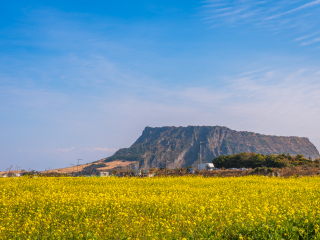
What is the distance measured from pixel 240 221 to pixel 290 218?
1322 millimetres

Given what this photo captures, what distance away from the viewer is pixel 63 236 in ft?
19.4

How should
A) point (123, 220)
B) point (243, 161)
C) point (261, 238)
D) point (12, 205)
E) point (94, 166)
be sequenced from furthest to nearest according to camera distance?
point (94, 166) → point (243, 161) → point (12, 205) → point (123, 220) → point (261, 238)

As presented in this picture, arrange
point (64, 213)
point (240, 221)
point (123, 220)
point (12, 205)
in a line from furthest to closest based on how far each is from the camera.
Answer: point (12, 205) → point (64, 213) → point (123, 220) → point (240, 221)

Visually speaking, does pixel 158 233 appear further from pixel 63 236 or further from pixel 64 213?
pixel 64 213

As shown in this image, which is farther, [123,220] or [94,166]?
[94,166]

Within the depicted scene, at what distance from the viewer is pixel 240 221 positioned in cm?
621

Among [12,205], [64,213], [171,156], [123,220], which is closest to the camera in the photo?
[123,220]

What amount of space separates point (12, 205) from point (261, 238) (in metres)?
8.00

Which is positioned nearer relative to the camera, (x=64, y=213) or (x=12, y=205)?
(x=64, y=213)

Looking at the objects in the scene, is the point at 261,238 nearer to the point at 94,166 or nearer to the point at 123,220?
the point at 123,220

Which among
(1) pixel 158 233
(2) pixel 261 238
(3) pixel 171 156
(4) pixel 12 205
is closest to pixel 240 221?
(2) pixel 261 238

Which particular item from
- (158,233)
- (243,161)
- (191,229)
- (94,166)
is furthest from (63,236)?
(94,166)

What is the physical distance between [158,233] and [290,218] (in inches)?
130

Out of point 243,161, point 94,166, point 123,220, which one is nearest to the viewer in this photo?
point 123,220
